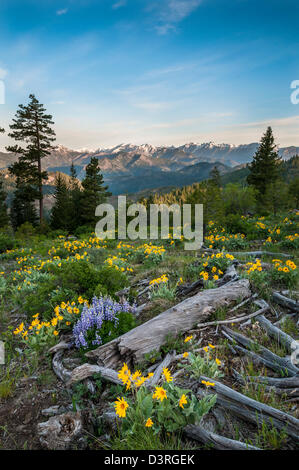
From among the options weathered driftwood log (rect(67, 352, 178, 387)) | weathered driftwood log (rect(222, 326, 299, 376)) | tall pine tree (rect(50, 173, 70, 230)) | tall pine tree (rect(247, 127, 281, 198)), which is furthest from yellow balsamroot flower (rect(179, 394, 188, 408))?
tall pine tree (rect(247, 127, 281, 198))

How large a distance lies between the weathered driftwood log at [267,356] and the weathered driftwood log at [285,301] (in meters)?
1.21

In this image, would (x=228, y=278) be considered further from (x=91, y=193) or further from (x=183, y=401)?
(x=91, y=193)

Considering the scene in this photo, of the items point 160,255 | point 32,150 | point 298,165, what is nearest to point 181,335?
point 160,255

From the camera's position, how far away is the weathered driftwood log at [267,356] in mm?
2537

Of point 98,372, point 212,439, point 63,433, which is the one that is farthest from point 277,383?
point 63,433

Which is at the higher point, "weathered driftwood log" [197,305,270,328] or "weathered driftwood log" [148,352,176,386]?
"weathered driftwood log" [197,305,270,328]

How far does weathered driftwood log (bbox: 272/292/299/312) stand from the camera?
370 centimetres

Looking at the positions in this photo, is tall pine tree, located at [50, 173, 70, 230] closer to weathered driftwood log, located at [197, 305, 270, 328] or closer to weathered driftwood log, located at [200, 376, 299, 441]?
weathered driftwood log, located at [197, 305, 270, 328]

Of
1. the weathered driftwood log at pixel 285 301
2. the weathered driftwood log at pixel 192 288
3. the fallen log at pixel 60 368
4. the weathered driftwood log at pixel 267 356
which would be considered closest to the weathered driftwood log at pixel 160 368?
the weathered driftwood log at pixel 267 356

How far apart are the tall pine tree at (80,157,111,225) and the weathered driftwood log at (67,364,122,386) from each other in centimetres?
2573

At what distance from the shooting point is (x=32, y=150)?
25281 mm

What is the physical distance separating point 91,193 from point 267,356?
28.0 m

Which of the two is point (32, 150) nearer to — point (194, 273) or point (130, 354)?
point (194, 273)
